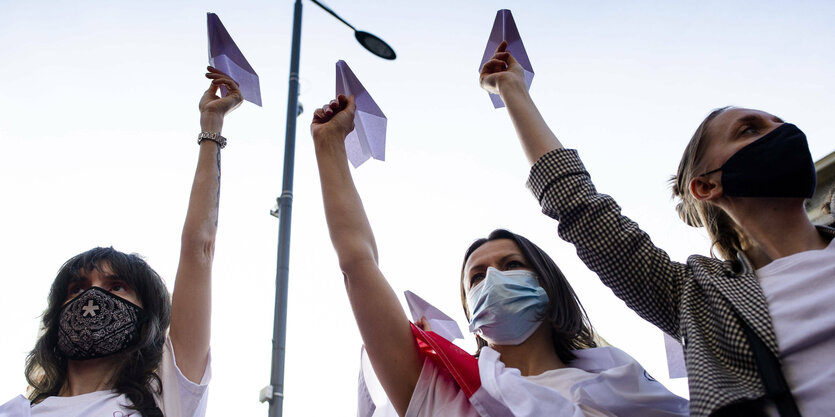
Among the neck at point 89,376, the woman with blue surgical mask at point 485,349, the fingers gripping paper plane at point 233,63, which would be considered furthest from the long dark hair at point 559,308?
the neck at point 89,376

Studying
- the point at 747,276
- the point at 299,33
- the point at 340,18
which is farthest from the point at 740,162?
the point at 299,33

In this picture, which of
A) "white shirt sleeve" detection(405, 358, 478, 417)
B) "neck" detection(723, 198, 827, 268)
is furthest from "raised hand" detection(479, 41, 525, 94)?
"white shirt sleeve" detection(405, 358, 478, 417)

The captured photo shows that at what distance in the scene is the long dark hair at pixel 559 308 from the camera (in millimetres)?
3557

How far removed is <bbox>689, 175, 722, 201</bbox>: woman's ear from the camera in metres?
2.72

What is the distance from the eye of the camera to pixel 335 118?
3383 millimetres

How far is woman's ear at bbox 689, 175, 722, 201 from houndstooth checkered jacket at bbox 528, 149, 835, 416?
0.81 feet

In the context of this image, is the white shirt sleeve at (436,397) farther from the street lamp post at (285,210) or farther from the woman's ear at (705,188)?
the street lamp post at (285,210)

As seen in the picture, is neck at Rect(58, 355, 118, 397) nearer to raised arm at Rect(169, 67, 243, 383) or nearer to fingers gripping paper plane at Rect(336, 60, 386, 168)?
raised arm at Rect(169, 67, 243, 383)

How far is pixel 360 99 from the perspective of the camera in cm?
377

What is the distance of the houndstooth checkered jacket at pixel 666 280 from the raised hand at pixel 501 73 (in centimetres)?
54

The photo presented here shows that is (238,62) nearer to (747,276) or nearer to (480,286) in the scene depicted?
(480,286)

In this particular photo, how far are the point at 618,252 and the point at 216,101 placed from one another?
233 cm

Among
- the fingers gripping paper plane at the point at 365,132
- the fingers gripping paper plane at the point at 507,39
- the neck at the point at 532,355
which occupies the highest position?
the fingers gripping paper plane at the point at 507,39

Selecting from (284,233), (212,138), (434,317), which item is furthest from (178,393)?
(284,233)
